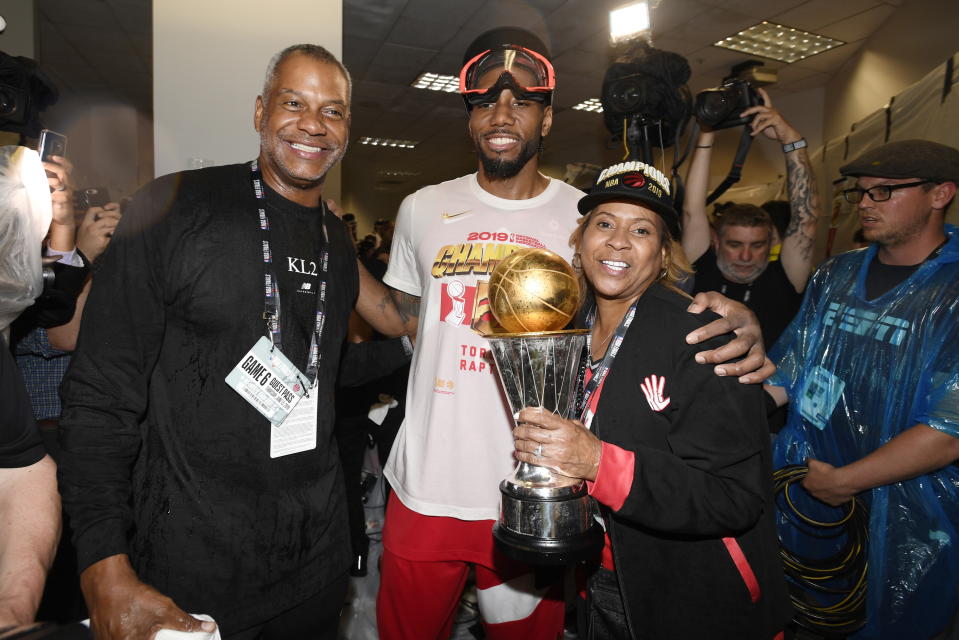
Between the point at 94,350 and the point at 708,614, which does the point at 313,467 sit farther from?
the point at 708,614

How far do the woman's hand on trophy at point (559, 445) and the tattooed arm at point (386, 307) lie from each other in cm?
107

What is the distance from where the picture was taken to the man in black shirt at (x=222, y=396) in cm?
138

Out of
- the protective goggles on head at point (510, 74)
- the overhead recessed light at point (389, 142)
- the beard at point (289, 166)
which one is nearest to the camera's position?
the beard at point (289, 166)

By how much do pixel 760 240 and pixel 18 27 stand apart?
6.21 meters

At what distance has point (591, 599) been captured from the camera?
5.63 ft

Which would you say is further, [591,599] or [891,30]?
[891,30]

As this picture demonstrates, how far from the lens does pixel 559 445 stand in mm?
1271

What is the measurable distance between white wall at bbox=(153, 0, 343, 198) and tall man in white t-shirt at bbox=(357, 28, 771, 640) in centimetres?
147

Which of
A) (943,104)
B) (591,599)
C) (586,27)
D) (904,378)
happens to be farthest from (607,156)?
(591,599)

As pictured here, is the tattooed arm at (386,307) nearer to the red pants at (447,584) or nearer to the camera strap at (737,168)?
the red pants at (447,584)

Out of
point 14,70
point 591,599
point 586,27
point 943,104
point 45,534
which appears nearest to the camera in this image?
point 45,534

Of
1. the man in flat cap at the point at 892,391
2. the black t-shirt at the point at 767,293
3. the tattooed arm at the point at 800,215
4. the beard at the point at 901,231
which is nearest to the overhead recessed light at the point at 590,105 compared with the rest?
the black t-shirt at the point at 767,293

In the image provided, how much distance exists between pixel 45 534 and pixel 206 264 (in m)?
0.81

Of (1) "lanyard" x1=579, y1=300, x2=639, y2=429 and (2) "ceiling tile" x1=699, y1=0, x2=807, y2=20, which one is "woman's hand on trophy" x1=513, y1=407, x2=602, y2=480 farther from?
(2) "ceiling tile" x1=699, y1=0, x2=807, y2=20
